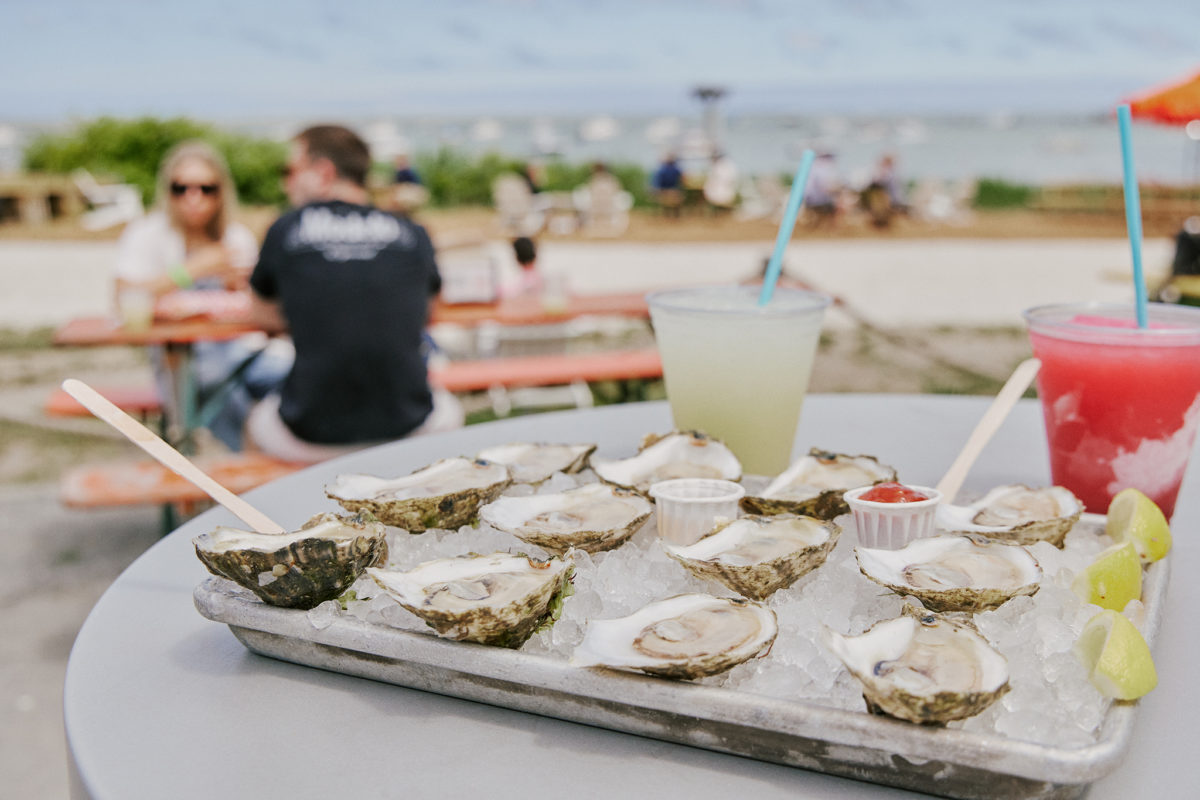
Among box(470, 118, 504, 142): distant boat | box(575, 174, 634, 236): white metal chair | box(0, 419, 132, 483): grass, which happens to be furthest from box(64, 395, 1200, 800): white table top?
box(470, 118, 504, 142): distant boat

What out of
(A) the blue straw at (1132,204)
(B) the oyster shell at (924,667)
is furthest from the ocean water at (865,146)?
(B) the oyster shell at (924,667)

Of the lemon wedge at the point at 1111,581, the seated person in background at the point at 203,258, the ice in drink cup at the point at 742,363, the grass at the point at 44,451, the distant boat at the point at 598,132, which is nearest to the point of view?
the lemon wedge at the point at 1111,581

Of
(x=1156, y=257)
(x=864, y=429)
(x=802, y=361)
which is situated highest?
(x=802, y=361)

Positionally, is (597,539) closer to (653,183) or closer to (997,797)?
(997,797)

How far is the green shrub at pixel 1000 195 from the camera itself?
75.6 feet

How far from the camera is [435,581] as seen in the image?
0.93 m

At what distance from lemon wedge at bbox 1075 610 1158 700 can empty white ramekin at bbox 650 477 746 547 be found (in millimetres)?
387

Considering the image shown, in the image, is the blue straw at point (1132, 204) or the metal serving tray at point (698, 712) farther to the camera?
the blue straw at point (1132, 204)

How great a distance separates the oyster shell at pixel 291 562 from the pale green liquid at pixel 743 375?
68cm

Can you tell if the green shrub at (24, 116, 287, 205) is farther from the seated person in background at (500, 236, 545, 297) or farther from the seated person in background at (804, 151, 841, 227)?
the seated person in background at (500, 236, 545, 297)

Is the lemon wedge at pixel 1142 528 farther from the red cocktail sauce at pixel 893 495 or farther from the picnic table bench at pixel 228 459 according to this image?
the picnic table bench at pixel 228 459

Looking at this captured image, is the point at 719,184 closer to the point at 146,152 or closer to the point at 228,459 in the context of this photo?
the point at 146,152

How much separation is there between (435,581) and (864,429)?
1.03m

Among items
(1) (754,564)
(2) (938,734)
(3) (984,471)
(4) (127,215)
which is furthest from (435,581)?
(4) (127,215)
